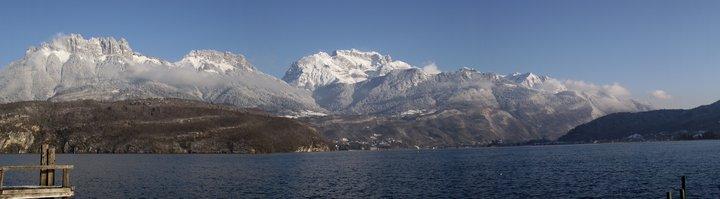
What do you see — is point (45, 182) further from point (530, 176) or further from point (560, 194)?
point (530, 176)

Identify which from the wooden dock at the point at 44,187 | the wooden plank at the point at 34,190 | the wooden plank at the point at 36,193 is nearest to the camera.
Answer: the wooden plank at the point at 36,193

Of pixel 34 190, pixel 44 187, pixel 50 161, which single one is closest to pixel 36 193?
pixel 34 190

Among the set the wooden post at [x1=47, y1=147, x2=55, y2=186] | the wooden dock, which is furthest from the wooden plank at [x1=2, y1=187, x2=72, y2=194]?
the wooden post at [x1=47, y1=147, x2=55, y2=186]

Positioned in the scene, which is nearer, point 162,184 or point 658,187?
point 658,187

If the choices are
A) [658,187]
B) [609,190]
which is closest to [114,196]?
[609,190]

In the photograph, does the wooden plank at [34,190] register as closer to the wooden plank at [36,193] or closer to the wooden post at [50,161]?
the wooden plank at [36,193]

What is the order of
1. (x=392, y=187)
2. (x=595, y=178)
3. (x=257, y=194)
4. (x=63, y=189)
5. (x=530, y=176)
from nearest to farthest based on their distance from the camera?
1. (x=63, y=189)
2. (x=257, y=194)
3. (x=392, y=187)
4. (x=595, y=178)
5. (x=530, y=176)

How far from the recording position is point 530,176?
521ft

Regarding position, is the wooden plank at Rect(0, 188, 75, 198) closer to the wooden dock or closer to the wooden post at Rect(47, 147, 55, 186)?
the wooden dock

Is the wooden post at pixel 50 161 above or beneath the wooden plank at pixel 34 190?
above

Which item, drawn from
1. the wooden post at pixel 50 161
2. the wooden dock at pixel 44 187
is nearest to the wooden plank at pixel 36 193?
the wooden dock at pixel 44 187

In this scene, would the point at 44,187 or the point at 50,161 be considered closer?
the point at 44,187

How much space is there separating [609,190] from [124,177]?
11848 centimetres

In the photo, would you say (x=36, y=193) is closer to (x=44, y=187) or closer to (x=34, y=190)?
(x=34, y=190)
